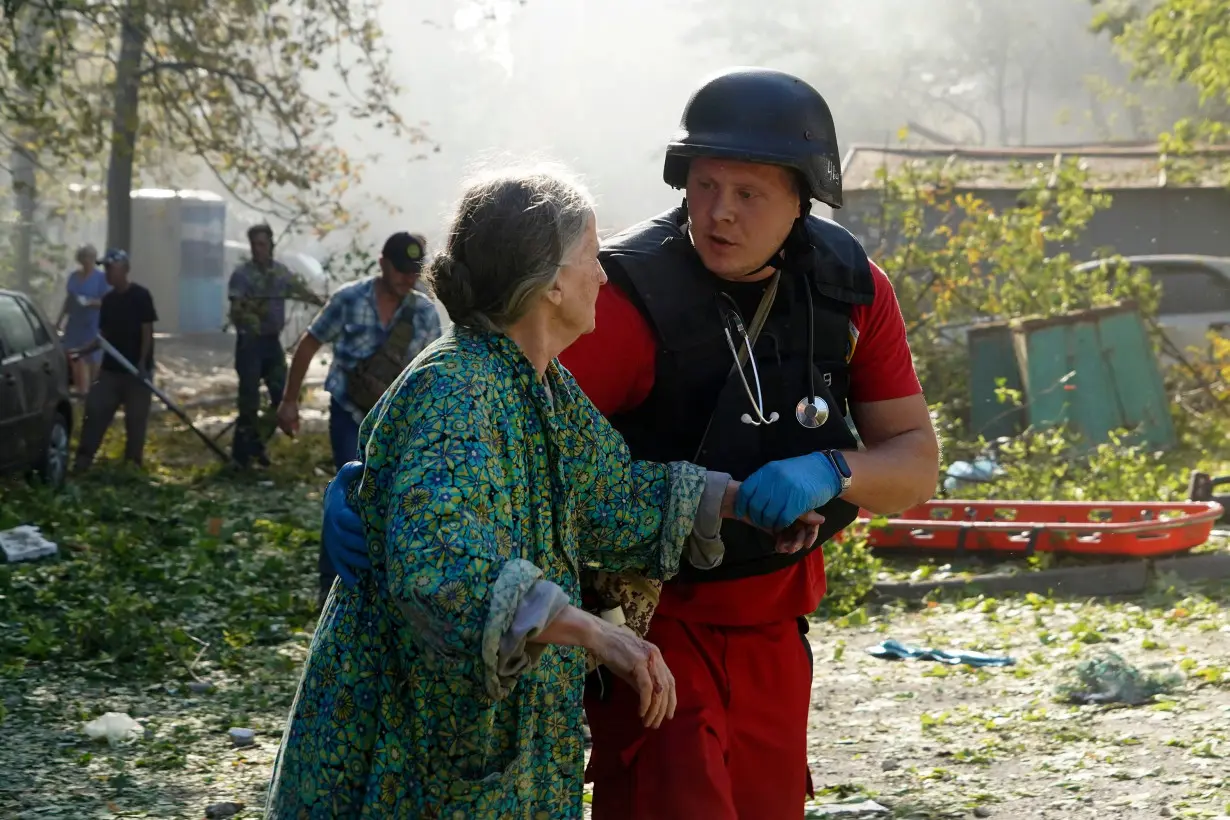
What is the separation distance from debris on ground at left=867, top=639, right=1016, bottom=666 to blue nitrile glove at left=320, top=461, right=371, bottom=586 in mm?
5258

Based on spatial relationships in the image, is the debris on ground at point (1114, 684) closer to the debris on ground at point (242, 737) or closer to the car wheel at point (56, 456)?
the debris on ground at point (242, 737)

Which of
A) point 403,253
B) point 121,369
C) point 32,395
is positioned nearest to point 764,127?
point 403,253

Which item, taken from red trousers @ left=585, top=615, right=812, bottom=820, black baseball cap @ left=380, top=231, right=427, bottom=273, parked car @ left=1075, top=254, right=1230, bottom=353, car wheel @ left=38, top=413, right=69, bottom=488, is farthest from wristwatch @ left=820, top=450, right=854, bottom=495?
parked car @ left=1075, top=254, right=1230, bottom=353

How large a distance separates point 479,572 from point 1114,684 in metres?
5.06

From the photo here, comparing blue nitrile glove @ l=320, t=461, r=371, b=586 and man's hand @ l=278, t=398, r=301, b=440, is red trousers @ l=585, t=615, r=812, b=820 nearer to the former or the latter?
blue nitrile glove @ l=320, t=461, r=371, b=586

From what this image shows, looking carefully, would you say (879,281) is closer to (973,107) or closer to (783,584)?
(783,584)

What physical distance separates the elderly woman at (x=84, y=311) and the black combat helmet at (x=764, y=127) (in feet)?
48.8

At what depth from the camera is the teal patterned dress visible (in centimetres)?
239

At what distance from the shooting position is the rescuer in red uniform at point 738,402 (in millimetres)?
3258

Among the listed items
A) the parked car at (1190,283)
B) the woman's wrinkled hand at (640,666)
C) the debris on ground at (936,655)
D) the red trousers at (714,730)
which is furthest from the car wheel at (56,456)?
the woman's wrinkled hand at (640,666)

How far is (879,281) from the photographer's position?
140 inches

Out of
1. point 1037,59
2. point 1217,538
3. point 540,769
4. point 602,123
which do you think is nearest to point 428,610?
point 540,769

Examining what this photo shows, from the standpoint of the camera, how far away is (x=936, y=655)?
780 centimetres

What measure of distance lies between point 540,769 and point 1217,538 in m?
8.10
